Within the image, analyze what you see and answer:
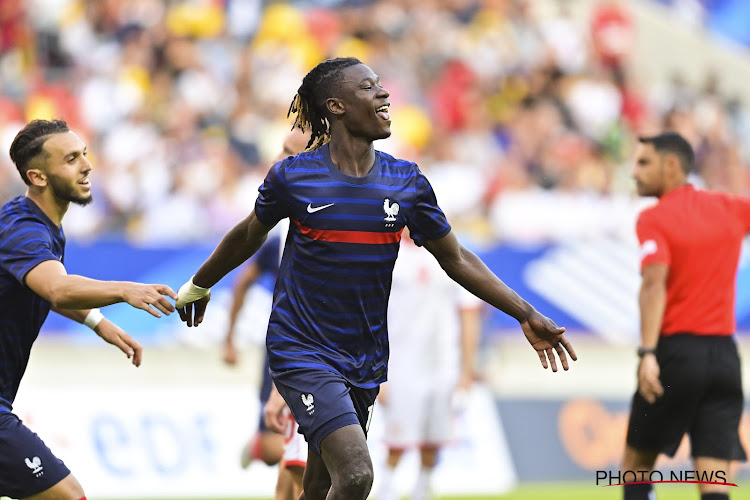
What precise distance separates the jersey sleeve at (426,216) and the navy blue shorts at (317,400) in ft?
2.75

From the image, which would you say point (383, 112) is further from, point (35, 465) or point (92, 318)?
point (35, 465)

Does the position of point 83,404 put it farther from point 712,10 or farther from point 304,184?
point 712,10

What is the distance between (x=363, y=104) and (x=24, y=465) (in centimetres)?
248

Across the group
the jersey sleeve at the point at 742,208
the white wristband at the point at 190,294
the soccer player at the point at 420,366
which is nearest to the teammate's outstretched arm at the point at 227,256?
the white wristband at the point at 190,294

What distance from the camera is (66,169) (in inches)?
253

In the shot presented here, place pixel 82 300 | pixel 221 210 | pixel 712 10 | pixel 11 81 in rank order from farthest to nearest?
pixel 712 10 → pixel 11 81 → pixel 221 210 → pixel 82 300

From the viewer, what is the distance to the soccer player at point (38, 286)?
5754 millimetres

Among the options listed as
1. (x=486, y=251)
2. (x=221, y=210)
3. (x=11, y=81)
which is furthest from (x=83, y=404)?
(x=11, y=81)

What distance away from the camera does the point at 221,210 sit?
1459cm

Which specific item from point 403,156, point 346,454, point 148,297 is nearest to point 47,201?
point 148,297

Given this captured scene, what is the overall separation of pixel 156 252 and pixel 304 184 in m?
7.17

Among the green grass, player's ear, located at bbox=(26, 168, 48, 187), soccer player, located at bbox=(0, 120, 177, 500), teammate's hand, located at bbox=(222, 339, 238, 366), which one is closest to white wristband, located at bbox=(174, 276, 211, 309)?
soccer player, located at bbox=(0, 120, 177, 500)

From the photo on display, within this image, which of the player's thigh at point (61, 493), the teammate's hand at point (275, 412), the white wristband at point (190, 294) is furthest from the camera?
the teammate's hand at point (275, 412)

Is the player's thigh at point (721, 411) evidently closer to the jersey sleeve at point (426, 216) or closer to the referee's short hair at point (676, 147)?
the referee's short hair at point (676, 147)
